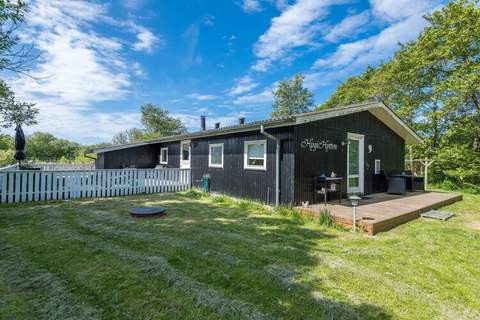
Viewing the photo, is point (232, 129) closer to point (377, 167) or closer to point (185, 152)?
point (185, 152)

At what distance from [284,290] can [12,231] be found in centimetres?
488

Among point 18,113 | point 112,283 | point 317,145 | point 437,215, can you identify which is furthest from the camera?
point 18,113

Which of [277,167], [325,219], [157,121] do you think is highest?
[157,121]

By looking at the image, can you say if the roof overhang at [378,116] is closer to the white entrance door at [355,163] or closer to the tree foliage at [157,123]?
the white entrance door at [355,163]

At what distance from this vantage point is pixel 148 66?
13977mm

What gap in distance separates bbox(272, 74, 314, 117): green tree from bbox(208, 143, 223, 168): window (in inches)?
961

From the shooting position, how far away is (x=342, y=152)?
7.70 meters

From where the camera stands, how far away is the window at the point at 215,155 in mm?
8726

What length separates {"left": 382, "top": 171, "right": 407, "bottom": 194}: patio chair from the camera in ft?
28.8

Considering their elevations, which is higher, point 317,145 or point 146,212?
point 317,145

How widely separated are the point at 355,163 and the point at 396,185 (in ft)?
7.01

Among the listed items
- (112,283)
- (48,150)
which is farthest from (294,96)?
(48,150)

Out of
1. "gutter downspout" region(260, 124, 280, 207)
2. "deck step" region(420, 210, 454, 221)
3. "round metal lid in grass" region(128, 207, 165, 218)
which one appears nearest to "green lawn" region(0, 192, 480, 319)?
"round metal lid in grass" region(128, 207, 165, 218)

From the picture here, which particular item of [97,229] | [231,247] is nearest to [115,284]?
[231,247]
